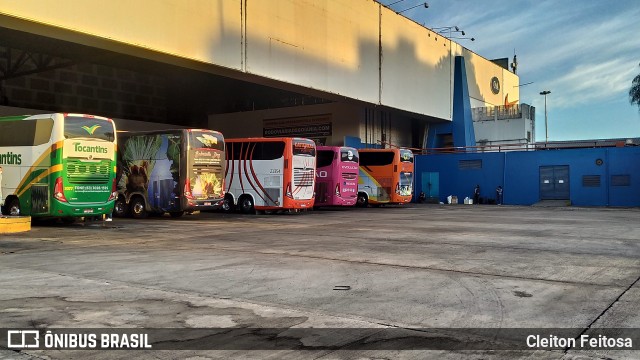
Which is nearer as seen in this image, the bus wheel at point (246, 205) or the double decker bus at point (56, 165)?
the double decker bus at point (56, 165)

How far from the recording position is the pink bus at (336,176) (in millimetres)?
24969

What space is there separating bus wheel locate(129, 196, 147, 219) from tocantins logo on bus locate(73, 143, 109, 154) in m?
3.92

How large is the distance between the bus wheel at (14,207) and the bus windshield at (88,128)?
272cm

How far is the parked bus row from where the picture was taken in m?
14.7

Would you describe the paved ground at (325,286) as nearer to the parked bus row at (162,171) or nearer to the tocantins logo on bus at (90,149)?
the parked bus row at (162,171)

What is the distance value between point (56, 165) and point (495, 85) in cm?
3915

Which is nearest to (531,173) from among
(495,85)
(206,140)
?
(495,85)

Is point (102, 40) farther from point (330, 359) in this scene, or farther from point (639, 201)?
point (639, 201)

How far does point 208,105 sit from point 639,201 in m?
30.3

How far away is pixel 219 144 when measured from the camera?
19234 millimetres

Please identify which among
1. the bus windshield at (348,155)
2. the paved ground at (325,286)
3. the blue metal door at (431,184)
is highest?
the bus windshield at (348,155)

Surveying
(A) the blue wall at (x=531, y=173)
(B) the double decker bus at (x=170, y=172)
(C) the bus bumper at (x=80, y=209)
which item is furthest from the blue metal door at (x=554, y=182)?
(C) the bus bumper at (x=80, y=209)

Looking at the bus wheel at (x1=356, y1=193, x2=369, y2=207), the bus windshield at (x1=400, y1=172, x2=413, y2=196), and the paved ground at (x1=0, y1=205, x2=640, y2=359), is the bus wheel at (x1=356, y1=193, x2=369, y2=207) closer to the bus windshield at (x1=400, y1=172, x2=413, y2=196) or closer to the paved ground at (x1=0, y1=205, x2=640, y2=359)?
the bus windshield at (x1=400, y1=172, x2=413, y2=196)

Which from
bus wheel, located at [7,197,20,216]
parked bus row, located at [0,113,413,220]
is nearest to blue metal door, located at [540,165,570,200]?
parked bus row, located at [0,113,413,220]
